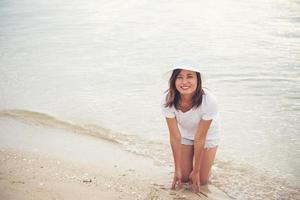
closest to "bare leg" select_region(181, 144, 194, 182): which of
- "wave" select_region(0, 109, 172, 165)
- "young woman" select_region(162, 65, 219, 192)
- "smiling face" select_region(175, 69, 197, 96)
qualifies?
"young woman" select_region(162, 65, 219, 192)

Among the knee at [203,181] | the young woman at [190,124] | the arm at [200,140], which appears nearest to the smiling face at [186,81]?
the young woman at [190,124]

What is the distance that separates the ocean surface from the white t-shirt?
1.36 ft

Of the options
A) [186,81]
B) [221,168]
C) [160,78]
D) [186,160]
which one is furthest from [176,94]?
[160,78]

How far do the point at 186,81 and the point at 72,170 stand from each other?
1411mm

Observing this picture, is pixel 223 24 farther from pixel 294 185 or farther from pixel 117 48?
pixel 294 185

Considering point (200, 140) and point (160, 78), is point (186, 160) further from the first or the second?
point (160, 78)

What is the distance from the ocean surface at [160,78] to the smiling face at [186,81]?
0.39 m

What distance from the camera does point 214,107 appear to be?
4.19m

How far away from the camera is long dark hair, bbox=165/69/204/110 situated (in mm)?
4148

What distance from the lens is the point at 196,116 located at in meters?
4.29

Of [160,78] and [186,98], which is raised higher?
[186,98]

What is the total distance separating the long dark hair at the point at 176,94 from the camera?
13.6ft

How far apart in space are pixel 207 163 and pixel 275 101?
105 inches

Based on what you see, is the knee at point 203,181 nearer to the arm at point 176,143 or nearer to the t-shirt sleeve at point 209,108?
the arm at point 176,143
